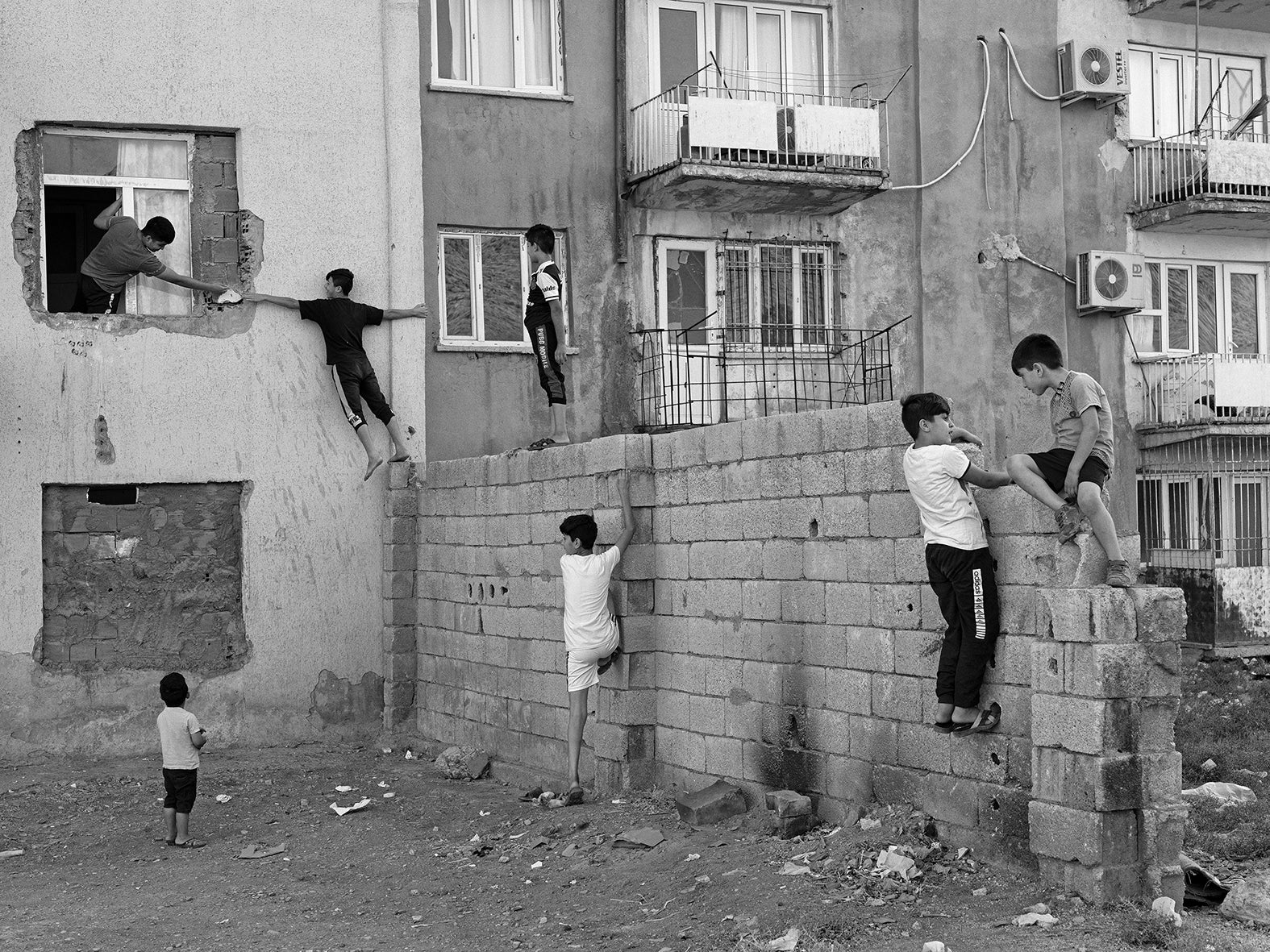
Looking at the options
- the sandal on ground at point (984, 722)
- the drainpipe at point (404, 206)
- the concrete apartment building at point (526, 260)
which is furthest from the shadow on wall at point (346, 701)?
the sandal on ground at point (984, 722)

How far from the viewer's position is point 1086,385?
7.36 m

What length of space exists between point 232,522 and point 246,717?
A: 174 centimetres

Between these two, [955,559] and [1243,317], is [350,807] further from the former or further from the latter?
[1243,317]

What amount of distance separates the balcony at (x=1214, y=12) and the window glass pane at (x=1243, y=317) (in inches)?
124

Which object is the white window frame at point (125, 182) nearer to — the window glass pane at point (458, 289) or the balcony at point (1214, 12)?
the window glass pane at point (458, 289)

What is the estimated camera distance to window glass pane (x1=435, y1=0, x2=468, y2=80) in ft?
50.8

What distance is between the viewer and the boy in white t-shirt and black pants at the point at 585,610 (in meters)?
10.2

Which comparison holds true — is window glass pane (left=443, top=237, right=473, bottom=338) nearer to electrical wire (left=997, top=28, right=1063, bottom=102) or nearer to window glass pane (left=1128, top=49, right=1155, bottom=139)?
electrical wire (left=997, top=28, right=1063, bottom=102)

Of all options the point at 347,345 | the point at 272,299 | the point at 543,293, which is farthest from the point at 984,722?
the point at 272,299

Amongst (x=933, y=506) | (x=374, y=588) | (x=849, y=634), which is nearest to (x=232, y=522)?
(x=374, y=588)

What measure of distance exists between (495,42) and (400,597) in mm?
5857

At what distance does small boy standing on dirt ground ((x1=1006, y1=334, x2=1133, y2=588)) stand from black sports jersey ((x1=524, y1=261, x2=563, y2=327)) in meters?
5.43

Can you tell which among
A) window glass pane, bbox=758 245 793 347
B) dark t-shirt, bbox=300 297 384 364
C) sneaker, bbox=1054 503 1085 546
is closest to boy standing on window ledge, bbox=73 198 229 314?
dark t-shirt, bbox=300 297 384 364

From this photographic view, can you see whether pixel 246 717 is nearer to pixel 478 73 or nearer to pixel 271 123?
pixel 271 123
